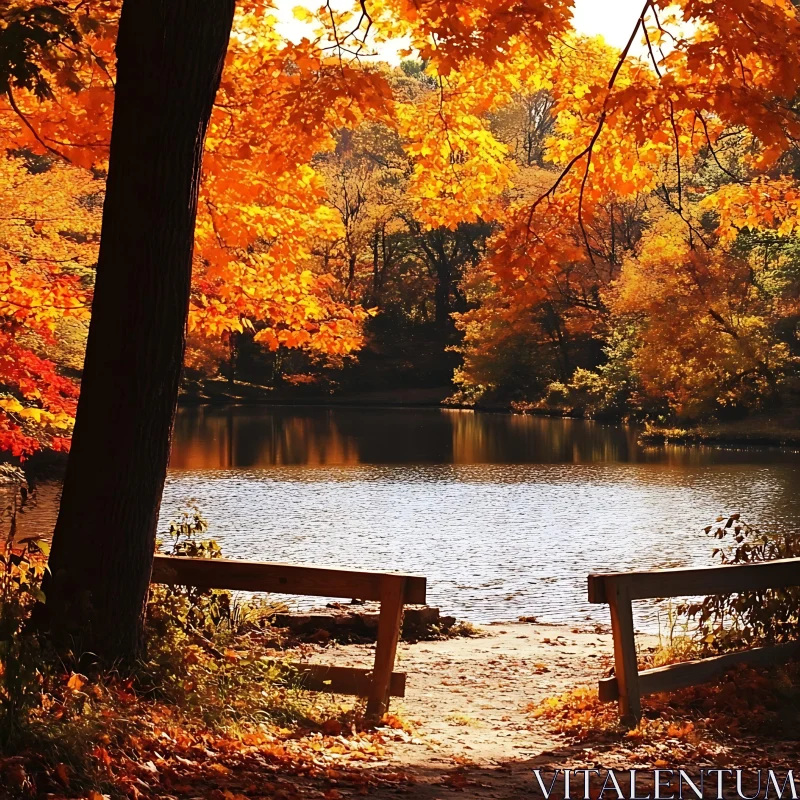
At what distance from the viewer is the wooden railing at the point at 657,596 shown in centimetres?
525

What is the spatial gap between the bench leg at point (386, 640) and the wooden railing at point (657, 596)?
0.92 metres

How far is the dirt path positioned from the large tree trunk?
1.48 meters

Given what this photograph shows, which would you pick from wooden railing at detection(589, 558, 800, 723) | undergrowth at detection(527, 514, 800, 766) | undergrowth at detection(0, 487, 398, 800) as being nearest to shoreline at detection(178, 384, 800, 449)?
undergrowth at detection(527, 514, 800, 766)

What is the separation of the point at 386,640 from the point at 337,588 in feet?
1.14

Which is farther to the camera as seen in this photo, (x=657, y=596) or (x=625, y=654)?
(x=657, y=596)

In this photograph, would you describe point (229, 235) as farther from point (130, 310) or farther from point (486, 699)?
point (486, 699)

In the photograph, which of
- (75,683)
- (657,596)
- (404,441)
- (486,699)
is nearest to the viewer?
(75,683)

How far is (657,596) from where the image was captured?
5.40 meters

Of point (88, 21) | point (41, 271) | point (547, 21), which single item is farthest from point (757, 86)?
point (41, 271)

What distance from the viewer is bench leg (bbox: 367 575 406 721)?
5215 millimetres

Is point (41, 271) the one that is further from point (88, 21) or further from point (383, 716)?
point (383, 716)

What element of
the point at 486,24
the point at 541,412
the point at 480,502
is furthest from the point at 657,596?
the point at 541,412

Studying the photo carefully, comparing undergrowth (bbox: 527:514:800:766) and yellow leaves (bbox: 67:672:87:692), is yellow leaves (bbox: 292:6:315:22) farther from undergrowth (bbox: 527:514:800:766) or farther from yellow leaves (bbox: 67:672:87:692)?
yellow leaves (bbox: 67:672:87:692)

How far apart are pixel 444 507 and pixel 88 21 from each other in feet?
54.0
